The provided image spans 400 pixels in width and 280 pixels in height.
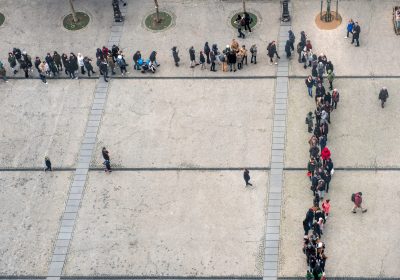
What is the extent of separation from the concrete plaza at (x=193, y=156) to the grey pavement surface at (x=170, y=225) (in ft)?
0.20

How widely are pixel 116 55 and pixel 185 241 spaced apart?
43.5 feet

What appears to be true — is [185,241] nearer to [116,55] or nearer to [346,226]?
[346,226]

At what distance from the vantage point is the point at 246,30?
4984 centimetres

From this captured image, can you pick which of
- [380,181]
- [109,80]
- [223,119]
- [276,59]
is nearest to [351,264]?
[380,181]

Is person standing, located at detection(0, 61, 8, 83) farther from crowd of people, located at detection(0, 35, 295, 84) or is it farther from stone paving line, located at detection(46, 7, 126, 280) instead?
stone paving line, located at detection(46, 7, 126, 280)

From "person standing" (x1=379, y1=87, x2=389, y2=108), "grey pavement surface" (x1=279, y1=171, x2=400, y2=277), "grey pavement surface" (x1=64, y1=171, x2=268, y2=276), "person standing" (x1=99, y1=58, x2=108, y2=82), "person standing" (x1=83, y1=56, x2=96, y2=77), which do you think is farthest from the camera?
"person standing" (x1=83, y1=56, x2=96, y2=77)

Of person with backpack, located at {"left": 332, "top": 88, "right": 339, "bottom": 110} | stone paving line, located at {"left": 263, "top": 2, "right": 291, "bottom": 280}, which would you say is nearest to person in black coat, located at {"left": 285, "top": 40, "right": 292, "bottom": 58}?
Answer: stone paving line, located at {"left": 263, "top": 2, "right": 291, "bottom": 280}

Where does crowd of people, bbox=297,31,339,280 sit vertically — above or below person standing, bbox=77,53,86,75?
below

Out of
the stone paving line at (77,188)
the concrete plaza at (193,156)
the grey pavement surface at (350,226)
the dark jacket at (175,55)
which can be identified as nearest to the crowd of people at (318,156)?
the grey pavement surface at (350,226)

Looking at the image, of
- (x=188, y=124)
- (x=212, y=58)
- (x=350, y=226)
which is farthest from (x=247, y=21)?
(x=350, y=226)

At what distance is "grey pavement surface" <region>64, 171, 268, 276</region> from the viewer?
38844mm

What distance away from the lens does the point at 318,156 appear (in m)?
41.5

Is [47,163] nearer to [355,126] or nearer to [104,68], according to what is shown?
[104,68]

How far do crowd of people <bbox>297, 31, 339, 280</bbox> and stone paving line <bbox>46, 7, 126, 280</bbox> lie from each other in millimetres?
11013
